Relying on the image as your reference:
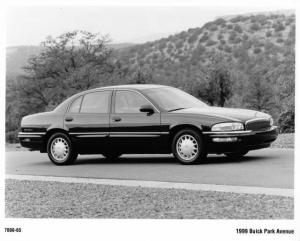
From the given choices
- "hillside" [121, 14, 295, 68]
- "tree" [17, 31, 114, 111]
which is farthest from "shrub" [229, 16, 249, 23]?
"tree" [17, 31, 114, 111]

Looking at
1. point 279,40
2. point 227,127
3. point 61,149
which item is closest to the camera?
point 227,127

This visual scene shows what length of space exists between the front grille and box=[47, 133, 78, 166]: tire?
3649mm

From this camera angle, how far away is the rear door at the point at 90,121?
44.4 feet

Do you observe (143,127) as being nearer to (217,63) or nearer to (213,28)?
(217,63)

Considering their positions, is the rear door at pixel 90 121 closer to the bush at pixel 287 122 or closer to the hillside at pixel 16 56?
the hillside at pixel 16 56

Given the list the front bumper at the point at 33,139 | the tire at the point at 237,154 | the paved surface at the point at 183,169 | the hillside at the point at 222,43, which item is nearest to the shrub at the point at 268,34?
the hillside at the point at 222,43

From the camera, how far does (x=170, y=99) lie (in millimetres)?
13586

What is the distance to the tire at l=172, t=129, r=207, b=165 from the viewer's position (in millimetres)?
12586

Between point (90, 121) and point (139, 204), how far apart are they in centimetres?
415

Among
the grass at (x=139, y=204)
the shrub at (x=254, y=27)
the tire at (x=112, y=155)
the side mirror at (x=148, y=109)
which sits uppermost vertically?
the shrub at (x=254, y=27)

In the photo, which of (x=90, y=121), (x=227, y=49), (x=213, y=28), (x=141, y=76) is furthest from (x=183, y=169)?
(x=213, y=28)

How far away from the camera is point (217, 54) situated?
126ft
